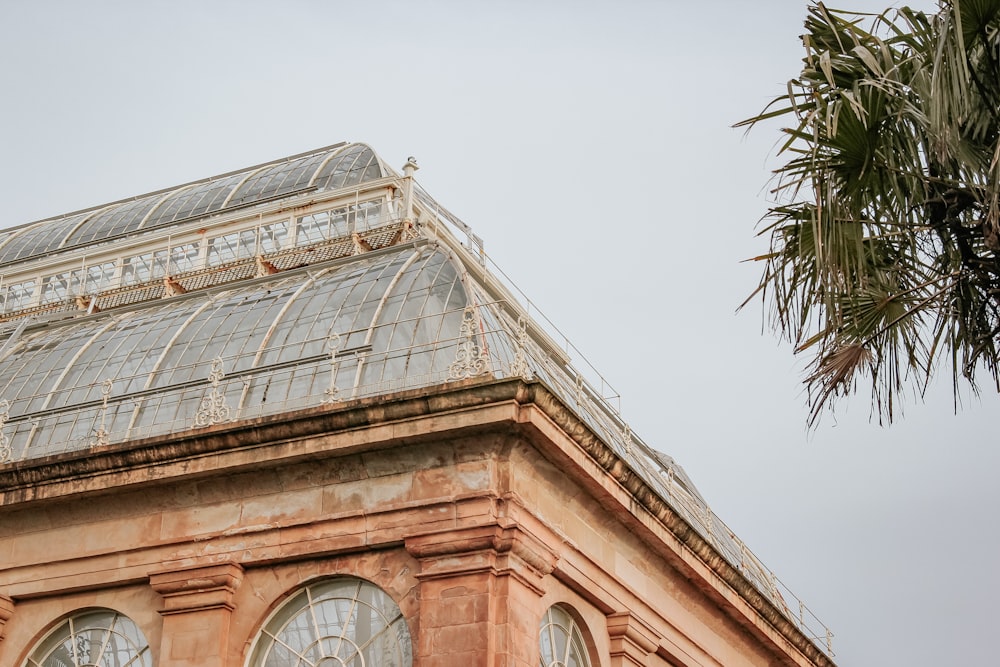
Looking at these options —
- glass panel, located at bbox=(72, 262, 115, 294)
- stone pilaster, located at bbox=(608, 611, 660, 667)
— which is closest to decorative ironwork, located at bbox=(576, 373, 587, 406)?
stone pilaster, located at bbox=(608, 611, 660, 667)

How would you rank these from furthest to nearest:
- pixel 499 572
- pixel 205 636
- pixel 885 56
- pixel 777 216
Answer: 1. pixel 205 636
2. pixel 499 572
3. pixel 777 216
4. pixel 885 56

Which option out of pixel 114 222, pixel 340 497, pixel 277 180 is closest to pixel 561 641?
pixel 340 497

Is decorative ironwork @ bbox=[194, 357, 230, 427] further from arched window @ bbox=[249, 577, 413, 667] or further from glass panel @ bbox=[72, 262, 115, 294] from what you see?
glass panel @ bbox=[72, 262, 115, 294]

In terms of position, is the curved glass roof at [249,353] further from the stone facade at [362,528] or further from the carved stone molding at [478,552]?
the carved stone molding at [478,552]

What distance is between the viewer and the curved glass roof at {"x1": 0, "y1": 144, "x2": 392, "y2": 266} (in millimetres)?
30844

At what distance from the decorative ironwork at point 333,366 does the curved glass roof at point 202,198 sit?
867 centimetres

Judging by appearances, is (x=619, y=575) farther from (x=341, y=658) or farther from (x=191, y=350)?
(x=191, y=350)

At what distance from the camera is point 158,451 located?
20203 millimetres

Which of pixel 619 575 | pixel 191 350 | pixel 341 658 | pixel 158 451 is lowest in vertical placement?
pixel 341 658

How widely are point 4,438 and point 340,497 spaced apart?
24.6 ft

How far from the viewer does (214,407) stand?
67.5 feet

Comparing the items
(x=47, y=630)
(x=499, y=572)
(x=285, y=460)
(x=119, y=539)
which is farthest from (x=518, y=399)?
(x=47, y=630)

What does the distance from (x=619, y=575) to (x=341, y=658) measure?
16.9ft

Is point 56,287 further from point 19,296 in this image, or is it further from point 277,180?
point 277,180
